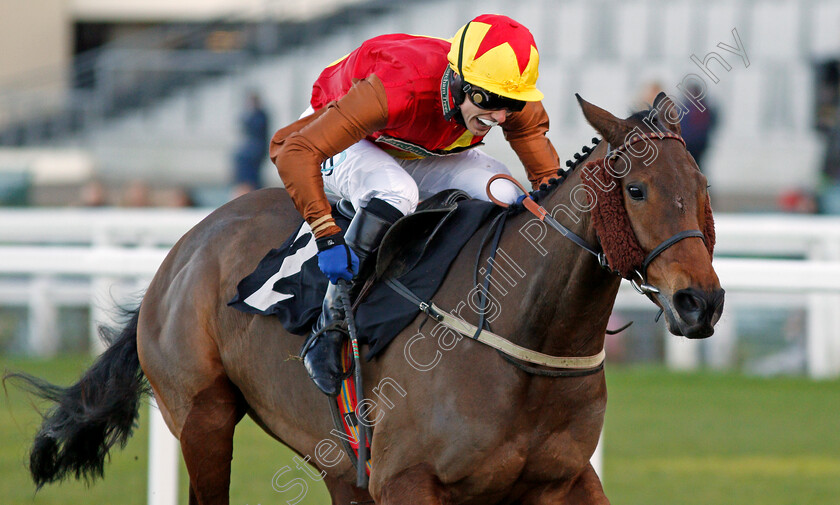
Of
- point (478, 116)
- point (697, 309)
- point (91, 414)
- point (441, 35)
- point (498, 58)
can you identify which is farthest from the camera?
point (441, 35)

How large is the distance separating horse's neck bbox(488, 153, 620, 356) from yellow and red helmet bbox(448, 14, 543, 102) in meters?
0.31

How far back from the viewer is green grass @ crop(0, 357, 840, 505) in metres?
5.16

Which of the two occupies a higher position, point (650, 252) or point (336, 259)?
point (650, 252)

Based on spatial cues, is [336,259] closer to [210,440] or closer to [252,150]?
[210,440]

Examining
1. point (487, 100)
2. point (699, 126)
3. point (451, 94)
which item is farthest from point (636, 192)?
point (699, 126)

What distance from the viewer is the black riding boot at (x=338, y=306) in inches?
128

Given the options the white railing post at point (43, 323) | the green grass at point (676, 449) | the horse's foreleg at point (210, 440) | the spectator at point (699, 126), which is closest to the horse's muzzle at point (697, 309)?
the horse's foreleg at point (210, 440)

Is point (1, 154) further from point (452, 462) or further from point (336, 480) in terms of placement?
point (452, 462)

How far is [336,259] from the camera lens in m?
3.17

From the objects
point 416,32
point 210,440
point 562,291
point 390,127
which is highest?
point 390,127

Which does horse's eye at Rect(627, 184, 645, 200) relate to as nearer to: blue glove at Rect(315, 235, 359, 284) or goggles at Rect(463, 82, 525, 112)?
goggles at Rect(463, 82, 525, 112)

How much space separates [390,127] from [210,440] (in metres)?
1.33

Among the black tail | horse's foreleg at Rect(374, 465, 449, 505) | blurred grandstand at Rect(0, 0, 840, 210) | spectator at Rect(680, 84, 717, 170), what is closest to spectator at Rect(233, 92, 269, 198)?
blurred grandstand at Rect(0, 0, 840, 210)

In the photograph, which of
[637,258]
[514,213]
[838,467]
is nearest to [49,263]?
[514,213]
